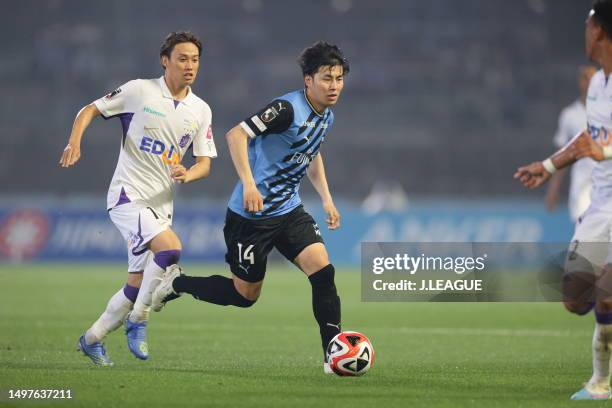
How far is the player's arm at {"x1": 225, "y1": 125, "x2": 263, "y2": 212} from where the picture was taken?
22.5 feet

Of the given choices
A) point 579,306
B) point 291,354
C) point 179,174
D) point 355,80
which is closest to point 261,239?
point 179,174

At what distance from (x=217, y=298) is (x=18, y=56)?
93.6ft

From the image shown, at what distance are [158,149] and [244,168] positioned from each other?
3.90 feet

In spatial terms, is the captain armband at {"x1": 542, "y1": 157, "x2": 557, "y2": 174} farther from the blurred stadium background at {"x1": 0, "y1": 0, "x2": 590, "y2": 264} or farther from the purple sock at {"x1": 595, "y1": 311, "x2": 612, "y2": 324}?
the blurred stadium background at {"x1": 0, "y1": 0, "x2": 590, "y2": 264}

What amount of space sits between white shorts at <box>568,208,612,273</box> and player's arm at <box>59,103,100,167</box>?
348 cm

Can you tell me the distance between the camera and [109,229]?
74.9 ft

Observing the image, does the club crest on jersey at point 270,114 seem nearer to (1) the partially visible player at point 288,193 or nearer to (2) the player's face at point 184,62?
(1) the partially visible player at point 288,193

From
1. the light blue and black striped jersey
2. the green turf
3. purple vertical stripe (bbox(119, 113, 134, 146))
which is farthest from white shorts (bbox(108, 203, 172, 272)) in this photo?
the green turf

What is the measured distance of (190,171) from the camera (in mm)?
7777

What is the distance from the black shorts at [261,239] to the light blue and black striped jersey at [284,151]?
61 millimetres

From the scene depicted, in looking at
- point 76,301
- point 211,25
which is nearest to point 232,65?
point 211,25

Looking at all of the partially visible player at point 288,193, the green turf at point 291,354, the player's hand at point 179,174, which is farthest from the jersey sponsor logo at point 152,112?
the green turf at point 291,354

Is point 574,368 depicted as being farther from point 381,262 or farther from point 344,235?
point 344,235

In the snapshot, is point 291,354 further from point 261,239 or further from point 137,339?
point 261,239
